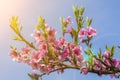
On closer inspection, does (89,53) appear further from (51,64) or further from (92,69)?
(51,64)

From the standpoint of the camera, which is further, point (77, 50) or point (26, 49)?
point (26, 49)

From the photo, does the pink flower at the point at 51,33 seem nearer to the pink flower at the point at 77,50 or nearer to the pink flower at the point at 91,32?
the pink flower at the point at 77,50

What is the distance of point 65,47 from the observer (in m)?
9.20

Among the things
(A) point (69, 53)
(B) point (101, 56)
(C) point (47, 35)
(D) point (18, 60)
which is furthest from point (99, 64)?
(D) point (18, 60)

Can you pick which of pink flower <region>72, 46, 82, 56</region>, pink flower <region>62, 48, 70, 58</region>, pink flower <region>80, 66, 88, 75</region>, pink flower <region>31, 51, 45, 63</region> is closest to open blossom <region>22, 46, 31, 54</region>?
pink flower <region>31, 51, 45, 63</region>

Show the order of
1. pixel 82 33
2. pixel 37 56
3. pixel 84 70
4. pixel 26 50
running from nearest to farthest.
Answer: pixel 84 70 → pixel 37 56 → pixel 82 33 → pixel 26 50

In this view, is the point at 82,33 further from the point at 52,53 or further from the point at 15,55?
the point at 15,55

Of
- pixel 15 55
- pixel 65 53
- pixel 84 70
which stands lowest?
pixel 84 70

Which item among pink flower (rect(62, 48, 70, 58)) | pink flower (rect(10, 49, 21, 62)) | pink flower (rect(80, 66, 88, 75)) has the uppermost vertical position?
pink flower (rect(10, 49, 21, 62))

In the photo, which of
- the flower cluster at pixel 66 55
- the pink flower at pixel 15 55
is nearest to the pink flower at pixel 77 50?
the flower cluster at pixel 66 55

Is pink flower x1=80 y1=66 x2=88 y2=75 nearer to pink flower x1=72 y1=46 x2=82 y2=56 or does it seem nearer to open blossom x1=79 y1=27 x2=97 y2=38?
pink flower x1=72 y1=46 x2=82 y2=56

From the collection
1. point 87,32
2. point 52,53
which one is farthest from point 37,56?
point 87,32

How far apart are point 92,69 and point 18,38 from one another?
7.81 ft

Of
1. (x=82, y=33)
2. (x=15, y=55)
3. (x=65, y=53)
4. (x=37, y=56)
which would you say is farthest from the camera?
(x=15, y=55)
